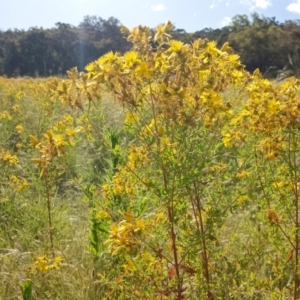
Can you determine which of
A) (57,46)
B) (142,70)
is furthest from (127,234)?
(57,46)

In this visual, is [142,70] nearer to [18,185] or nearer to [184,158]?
[184,158]

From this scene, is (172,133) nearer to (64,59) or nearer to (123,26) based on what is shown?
(123,26)

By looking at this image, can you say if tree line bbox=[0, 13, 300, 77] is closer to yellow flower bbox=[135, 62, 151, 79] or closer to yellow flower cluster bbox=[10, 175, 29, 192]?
yellow flower cluster bbox=[10, 175, 29, 192]

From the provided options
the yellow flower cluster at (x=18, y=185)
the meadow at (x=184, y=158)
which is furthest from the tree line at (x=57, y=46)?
the meadow at (x=184, y=158)

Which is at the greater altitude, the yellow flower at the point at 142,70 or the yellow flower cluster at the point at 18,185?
the yellow flower at the point at 142,70

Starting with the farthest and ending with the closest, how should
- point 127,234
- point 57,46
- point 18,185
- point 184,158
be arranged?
point 57,46, point 18,185, point 184,158, point 127,234

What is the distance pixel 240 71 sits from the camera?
1.38 m

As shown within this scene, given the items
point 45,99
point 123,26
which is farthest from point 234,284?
point 45,99

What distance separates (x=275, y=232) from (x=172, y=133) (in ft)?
1.81

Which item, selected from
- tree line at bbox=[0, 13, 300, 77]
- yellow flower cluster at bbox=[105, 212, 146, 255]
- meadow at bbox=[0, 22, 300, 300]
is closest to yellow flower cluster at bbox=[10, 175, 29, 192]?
meadow at bbox=[0, 22, 300, 300]

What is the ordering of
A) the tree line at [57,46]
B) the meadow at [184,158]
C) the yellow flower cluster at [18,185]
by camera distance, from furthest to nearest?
the tree line at [57,46]
the yellow flower cluster at [18,185]
the meadow at [184,158]

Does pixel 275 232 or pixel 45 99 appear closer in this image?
pixel 275 232

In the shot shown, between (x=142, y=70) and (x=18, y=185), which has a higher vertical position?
(x=142, y=70)

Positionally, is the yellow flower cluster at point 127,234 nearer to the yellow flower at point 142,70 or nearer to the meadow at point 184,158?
the meadow at point 184,158
